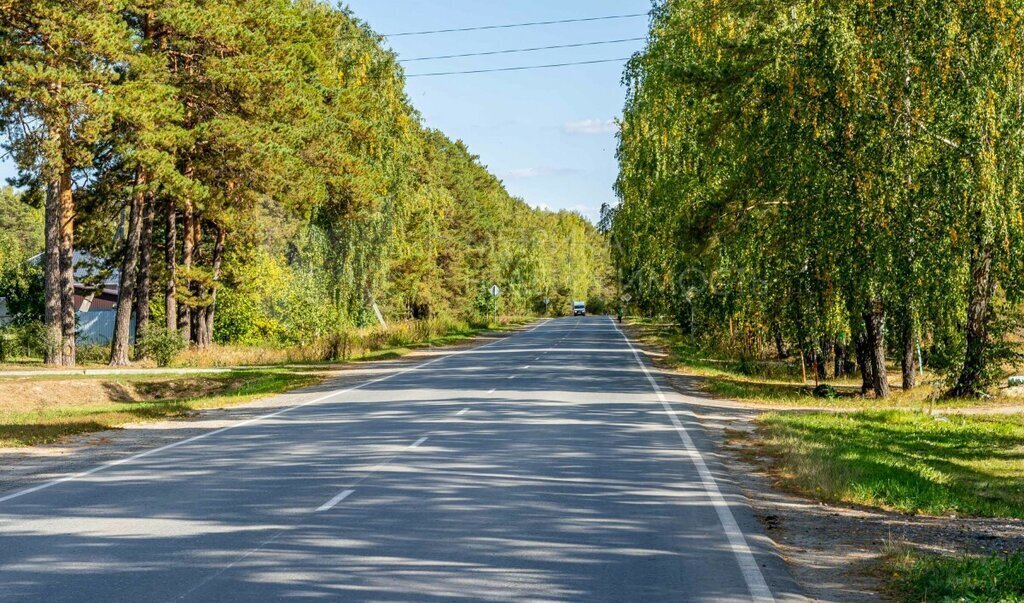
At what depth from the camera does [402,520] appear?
1034 centimetres

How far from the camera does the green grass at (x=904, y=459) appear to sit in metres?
12.2

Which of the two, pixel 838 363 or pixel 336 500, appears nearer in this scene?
pixel 336 500

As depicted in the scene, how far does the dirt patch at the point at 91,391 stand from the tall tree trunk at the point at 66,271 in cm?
832

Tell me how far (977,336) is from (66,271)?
3006 cm

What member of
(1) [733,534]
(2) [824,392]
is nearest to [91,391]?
(2) [824,392]

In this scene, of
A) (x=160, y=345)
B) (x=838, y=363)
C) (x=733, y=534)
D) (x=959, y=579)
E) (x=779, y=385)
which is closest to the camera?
(x=959, y=579)

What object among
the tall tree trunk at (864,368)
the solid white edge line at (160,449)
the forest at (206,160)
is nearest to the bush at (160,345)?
the forest at (206,160)

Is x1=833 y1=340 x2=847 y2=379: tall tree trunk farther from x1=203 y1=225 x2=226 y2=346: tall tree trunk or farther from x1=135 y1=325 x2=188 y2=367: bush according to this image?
x1=203 y1=225 x2=226 y2=346: tall tree trunk

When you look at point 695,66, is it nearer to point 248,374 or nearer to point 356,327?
point 248,374

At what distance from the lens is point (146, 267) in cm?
4112

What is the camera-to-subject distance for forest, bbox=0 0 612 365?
33375 millimetres

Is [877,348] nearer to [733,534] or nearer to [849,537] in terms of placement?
[849,537]

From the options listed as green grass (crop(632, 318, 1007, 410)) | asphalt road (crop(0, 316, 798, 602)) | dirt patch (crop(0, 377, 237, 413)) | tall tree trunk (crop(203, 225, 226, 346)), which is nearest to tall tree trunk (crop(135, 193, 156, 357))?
tall tree trunk (crop(203, 225, 226, 346))

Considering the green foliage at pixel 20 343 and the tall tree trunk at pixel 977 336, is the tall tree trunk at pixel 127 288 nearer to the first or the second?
the green foliage at pixel 20 343
